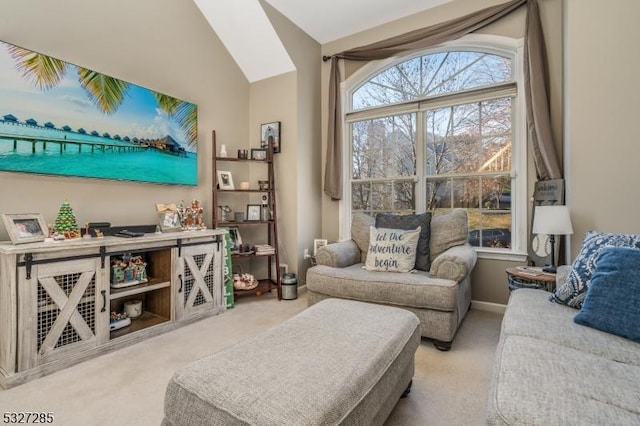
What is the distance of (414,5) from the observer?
3.13m

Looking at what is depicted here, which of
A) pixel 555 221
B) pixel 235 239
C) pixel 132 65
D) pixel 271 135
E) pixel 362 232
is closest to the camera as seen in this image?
pixel 555 221

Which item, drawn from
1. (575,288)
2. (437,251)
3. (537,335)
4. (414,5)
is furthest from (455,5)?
(537,335)

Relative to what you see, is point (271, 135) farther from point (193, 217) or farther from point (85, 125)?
point (85, 125)

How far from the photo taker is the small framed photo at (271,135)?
11.6 ft

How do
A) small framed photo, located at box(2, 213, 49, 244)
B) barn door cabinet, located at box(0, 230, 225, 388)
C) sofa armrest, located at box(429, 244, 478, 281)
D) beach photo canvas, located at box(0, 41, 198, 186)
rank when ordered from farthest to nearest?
sofa armrest, located at box(429, 244, 478, 281) < beach photo canvas, located at box(0, 41, 198, 186) < small framed photo, located at box(2, 213, 49, 244) < barn door cabinet, located at box(0, 230, 225, 388)

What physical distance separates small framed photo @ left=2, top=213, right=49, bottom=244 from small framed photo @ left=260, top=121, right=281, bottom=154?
2.15 metres

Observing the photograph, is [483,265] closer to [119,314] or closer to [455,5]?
[455,5]

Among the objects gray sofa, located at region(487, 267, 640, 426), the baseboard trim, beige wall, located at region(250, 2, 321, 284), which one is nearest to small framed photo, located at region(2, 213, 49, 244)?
beige wall, located at region(250, 2, 321, 284)

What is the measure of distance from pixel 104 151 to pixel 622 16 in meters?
3.94

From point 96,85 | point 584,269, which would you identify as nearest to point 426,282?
point 584,269

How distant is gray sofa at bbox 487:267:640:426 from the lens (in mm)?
788

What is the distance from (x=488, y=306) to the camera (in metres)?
2.86

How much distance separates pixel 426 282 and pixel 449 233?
75 cm

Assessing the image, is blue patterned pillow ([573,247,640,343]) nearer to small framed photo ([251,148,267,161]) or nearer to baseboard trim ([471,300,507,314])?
baseboard trim ([471,300,507,314])
